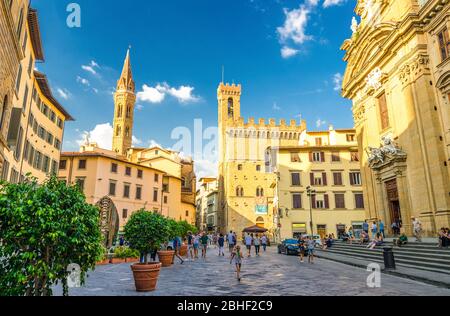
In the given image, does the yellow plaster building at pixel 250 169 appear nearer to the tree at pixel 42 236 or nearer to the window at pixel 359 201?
the window at pixel 359 201

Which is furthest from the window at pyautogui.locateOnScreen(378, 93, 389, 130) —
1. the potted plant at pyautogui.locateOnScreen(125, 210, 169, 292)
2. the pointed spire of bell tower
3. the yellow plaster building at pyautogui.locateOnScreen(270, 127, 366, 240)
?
the pointed spire of bell tower

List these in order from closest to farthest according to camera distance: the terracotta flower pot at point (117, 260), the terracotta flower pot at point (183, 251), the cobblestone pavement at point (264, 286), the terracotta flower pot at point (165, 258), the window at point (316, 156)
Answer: the cobblestone pavement at point (264, 286), the terracotta flower pot at point (165, 258), the terracotta flower pot at point (117, 260), the terracotta flower pot at point (183, 251), the window at point (316, 156)

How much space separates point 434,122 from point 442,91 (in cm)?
173

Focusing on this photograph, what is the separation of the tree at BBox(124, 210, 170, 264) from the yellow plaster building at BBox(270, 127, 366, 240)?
1057 inches

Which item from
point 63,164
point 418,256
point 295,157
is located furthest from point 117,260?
point 295,157

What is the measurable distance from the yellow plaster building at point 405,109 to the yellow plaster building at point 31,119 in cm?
2165

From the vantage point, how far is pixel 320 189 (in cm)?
3809

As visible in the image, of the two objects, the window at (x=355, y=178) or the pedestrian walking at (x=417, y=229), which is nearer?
the pedestrian walking at (x=417, y=229)

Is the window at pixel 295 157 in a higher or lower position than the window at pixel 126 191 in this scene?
higher

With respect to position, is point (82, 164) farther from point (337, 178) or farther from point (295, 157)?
point (337, 178)

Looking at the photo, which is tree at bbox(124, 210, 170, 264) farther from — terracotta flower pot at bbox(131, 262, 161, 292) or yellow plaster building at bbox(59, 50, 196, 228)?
yellow plaster building at bbox(59, 50, 196, 228)

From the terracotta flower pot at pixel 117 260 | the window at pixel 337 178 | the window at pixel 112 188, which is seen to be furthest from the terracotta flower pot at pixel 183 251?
the window at pixel 337 178

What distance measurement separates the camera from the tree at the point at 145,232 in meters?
12.0

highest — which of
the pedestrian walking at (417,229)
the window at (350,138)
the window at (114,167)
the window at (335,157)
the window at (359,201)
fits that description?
the window at (350,138)
